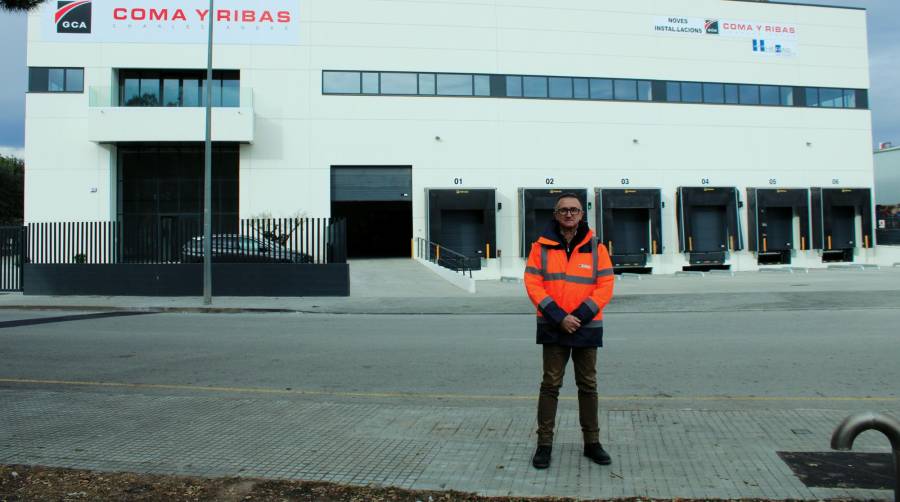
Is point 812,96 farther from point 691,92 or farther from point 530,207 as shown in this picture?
point 530,207

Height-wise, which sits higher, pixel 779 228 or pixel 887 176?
pixel 887 176

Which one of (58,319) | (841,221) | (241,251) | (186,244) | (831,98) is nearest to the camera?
(58,319)

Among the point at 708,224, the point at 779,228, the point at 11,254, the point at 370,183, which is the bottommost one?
the point at 11,254

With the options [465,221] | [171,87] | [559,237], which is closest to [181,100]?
[171,87]

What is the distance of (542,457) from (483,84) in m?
26.2

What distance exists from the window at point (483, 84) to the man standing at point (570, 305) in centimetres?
2539

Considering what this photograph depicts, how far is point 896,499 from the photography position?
10.6 feet

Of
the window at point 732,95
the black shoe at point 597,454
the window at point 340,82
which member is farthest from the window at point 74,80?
the window at point 732,95

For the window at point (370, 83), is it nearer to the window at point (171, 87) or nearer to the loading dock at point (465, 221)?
the window at point (171, 87)

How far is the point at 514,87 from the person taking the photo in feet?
94.9

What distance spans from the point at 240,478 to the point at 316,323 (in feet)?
31.4

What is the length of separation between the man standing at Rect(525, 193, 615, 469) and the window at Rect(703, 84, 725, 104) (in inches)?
1185

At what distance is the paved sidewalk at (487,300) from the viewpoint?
15.6 meters

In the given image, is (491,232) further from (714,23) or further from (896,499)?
(896,499)
